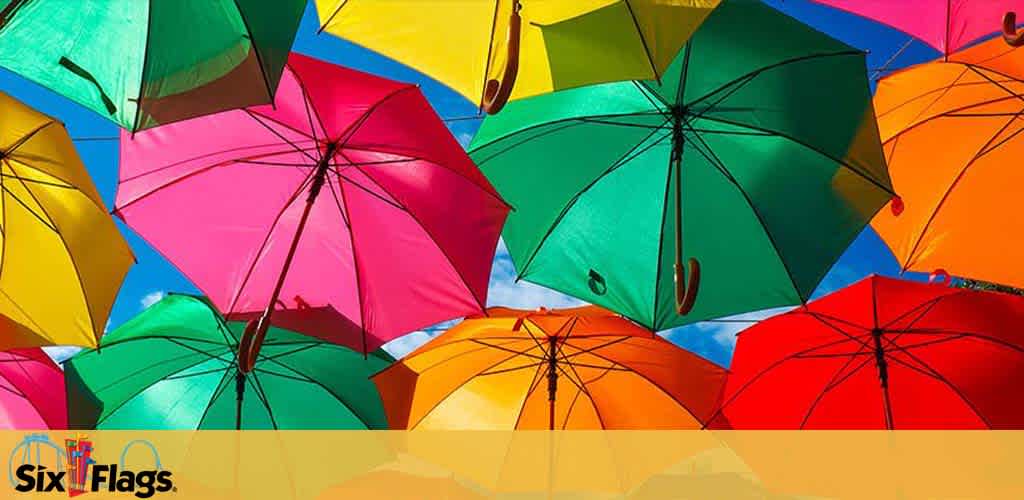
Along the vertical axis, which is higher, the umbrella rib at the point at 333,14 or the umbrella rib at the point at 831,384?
the umbrella rib at the point at 333,14

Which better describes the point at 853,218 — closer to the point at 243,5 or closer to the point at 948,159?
the point at 948,159

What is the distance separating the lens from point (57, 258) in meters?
6.96

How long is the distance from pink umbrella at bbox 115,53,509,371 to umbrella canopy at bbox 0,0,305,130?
154 centimetres

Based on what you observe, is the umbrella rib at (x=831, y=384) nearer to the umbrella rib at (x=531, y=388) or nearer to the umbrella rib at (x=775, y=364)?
the umbrella rib at (x=775, y=364)

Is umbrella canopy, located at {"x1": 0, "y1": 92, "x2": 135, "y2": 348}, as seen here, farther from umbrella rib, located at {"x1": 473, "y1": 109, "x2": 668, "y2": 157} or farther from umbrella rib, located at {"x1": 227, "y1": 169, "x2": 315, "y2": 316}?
umbrella rib, located at {"x1": 473, "y1": 109, "x2": 668, "y2": 157}

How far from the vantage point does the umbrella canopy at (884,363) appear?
24.9 feet

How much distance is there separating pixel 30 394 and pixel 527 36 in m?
5.80

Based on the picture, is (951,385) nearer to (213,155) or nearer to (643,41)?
(643,41)

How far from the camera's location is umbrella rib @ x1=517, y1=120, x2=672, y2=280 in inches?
281

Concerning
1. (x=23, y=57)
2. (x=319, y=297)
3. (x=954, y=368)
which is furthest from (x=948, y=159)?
(x=23, y=57)

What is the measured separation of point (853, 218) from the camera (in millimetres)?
6941

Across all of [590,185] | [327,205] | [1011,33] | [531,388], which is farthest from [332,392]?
[1011,33]
